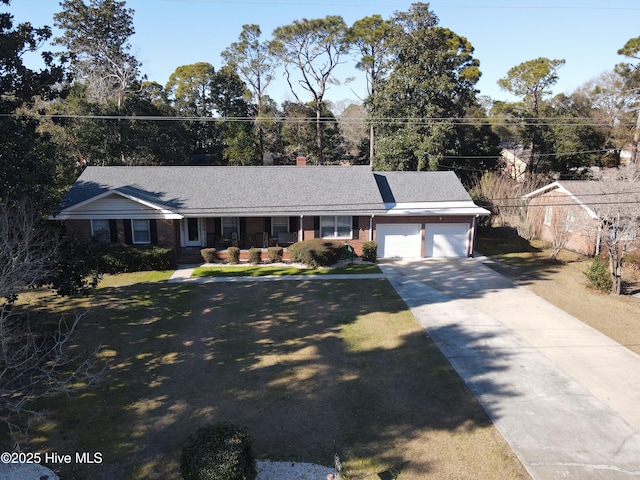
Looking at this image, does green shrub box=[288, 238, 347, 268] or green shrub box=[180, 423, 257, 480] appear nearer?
green shrub box=[180, 423, 257, 480]

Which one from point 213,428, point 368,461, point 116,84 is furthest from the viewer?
point 116,84

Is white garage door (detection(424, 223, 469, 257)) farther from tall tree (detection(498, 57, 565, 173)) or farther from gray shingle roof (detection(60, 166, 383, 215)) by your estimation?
tall tree (detection(498, 57, 565, 173))

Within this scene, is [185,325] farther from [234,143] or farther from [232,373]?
[234,143]

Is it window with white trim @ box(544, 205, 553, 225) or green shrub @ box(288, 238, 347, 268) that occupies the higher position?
window with white trim @ box(544, 205, 553, 225)

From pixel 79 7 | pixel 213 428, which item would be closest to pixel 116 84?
pixel 79 7

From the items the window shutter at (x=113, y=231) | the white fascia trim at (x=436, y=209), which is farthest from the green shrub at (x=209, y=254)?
the white fascia trim at (x=436, y=209)

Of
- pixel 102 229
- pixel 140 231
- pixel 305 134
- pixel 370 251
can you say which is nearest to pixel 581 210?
pixel 370 251

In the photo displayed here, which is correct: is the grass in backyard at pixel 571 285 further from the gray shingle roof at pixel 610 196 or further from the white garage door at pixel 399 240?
the white garage door at pixel 399 240

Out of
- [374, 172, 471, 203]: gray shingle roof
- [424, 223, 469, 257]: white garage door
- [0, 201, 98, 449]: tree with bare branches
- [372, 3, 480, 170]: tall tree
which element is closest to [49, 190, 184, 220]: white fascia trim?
[0, 201, 98, 449]: tree with bare branches
